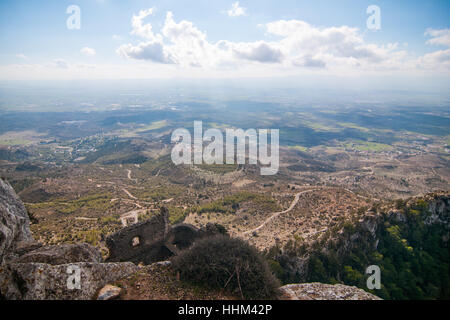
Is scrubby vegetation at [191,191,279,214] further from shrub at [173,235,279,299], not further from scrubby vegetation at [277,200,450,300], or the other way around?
shrub at [173,235,279,299]

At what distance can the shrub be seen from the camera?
369 inches

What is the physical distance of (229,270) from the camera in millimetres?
9867

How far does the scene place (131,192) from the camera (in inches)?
2132

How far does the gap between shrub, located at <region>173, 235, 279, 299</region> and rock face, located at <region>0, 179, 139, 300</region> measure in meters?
2.71

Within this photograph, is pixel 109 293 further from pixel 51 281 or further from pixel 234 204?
pixel 234 204

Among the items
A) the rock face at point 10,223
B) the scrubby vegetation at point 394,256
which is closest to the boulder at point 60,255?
the rock face at point 10,223

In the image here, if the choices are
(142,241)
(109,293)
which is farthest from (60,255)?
(142,241)

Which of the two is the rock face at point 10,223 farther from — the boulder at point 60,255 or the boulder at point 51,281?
the boulder at point 51,281

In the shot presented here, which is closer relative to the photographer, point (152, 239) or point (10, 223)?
point (10, 223)

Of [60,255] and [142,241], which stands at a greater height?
[60,255]

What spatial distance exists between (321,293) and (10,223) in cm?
1557

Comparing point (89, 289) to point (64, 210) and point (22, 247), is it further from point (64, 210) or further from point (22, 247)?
point (64, 210)
